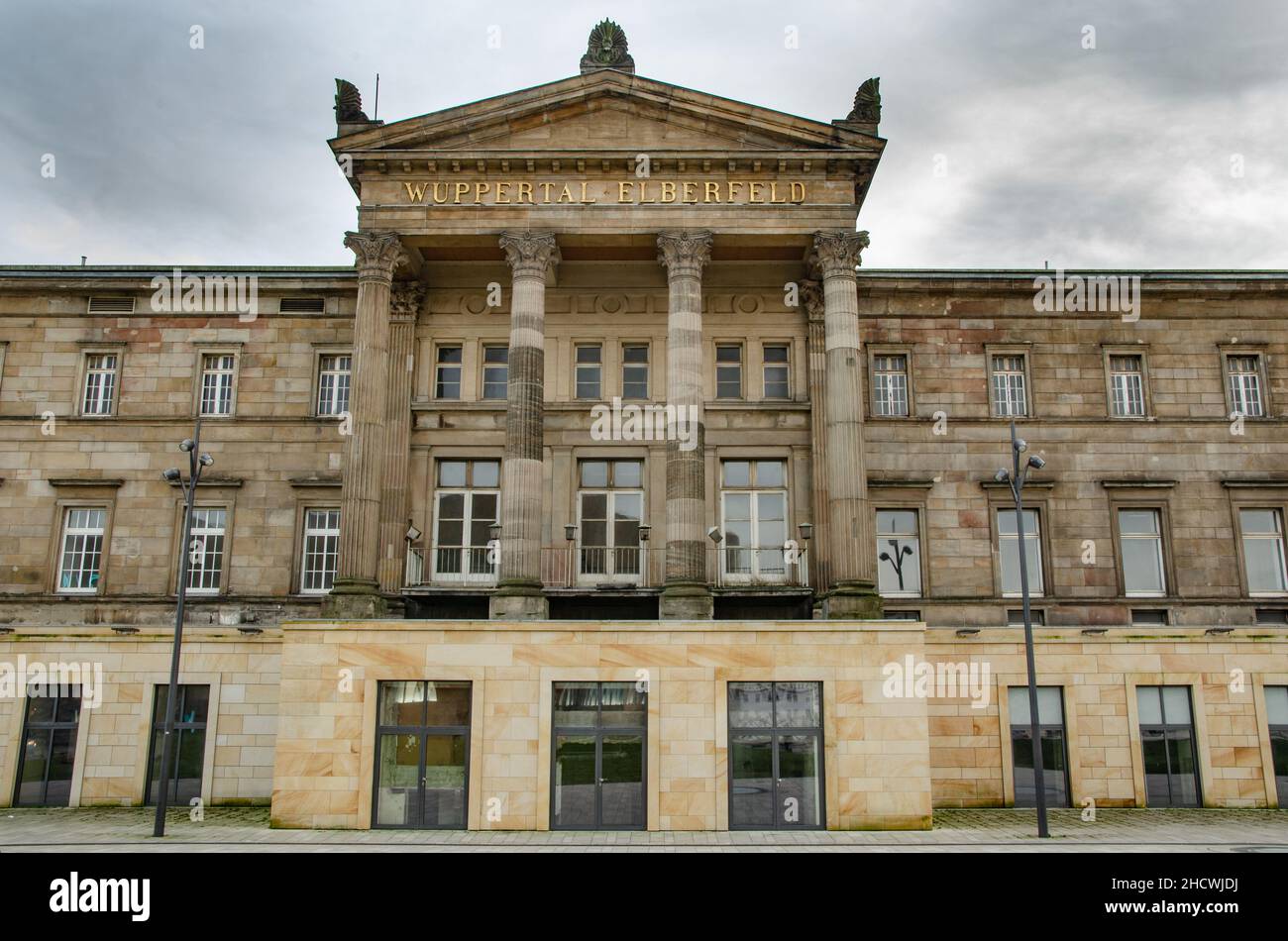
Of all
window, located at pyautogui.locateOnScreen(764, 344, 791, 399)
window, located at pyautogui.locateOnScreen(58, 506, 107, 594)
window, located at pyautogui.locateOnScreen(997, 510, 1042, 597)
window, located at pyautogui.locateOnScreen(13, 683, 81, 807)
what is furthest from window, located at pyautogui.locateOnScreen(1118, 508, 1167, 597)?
window, located at pyautogui.locateOnScreen(58, 506, 107, 594)

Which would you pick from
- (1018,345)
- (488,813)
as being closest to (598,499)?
(488,813)

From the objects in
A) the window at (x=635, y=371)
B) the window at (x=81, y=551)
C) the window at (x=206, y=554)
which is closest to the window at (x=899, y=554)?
the window at (x=635, y=371)

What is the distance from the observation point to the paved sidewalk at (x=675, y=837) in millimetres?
21719

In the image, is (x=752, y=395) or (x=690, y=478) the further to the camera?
(x=752, y=395)

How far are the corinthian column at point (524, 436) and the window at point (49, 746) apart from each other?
12303mm

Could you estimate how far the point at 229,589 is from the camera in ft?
107

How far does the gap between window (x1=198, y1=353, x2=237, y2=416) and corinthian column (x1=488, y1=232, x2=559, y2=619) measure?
1111 centimetres

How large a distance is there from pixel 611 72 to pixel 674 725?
59.5 feet

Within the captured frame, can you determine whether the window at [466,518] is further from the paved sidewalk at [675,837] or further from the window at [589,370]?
the paved sidewalk at [675,837]

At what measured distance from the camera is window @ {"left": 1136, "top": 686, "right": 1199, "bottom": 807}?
2836 cm

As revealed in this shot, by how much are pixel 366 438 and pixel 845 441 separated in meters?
13.1

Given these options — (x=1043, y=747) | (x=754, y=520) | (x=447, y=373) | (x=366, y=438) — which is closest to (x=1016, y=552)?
(x=1043, y=747)

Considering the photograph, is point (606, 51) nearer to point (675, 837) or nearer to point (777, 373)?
point (777, 373)

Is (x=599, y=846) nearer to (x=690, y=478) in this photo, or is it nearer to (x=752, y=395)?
(x=690, y=478)
